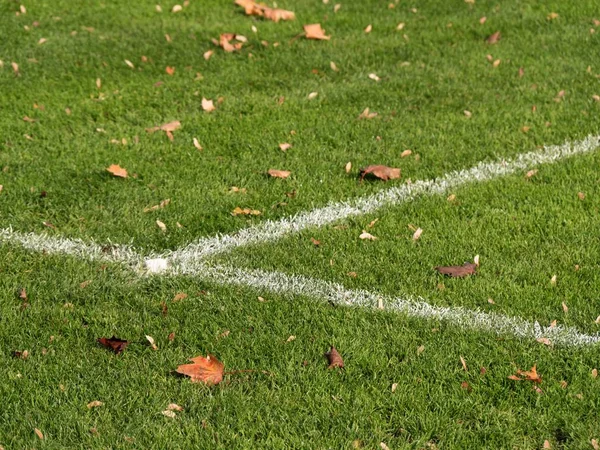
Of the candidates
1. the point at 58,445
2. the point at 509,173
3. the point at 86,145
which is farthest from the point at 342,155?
the point at 58,445

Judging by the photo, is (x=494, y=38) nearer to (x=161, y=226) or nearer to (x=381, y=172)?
(x=381, y=172)

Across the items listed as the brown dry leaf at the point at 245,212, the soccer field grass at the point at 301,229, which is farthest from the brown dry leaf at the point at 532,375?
the brown dry leaf at the point at 245,212

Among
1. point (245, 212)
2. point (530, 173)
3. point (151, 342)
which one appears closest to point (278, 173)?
point (245, 212)

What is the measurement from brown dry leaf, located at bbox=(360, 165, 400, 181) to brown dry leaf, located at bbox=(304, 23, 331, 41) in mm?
2398

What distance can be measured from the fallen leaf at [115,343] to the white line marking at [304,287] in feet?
2.01

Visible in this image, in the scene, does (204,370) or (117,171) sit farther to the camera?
(117,171)

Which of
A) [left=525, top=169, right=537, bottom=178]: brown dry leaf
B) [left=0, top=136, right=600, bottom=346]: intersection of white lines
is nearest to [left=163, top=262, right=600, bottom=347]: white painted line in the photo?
[left=0, top=136, right=600, bottom=346]: intersection of white lines

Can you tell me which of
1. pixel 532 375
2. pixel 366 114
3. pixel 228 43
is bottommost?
pixel 228 43

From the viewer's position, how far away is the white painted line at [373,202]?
5066 mm

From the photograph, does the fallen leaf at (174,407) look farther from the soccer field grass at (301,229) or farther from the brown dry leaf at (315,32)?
the brown dry leaf at (315,32)

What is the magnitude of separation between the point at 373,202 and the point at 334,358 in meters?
1.58

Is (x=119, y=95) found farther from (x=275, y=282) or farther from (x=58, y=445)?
(x=58, y=445)

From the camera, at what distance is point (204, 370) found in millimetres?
4059

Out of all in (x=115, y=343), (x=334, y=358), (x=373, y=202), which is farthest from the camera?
(x=373, y=202)
